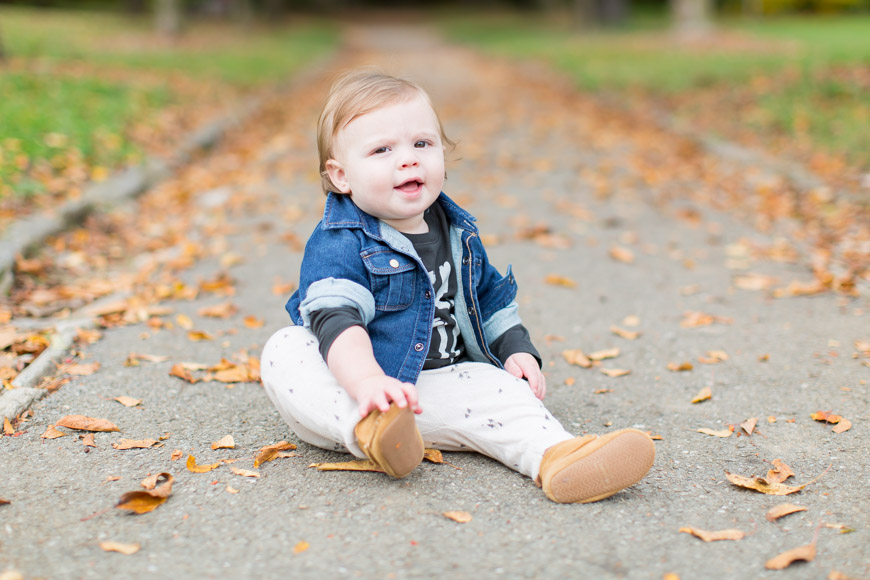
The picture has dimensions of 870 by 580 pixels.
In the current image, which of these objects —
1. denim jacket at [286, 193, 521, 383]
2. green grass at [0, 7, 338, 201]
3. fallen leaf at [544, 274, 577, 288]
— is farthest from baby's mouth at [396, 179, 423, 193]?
green grass at [0, 7, 338, 201]

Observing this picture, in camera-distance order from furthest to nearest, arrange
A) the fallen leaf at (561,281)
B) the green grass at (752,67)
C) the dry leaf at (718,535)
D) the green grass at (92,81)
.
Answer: the green grass at (752,67) < the green grass at (92,81) < the fallen leaf at (561,281) < the dry leaf at (718,535)

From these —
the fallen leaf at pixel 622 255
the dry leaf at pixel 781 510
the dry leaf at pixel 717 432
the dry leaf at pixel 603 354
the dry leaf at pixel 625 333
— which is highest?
the dry leaf at pixel 781 510

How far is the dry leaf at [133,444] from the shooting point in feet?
8.21

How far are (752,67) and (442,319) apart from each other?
34.8 feet

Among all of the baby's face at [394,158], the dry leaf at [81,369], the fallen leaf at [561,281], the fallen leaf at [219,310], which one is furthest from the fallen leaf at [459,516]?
the fallen leaf at [561,281]

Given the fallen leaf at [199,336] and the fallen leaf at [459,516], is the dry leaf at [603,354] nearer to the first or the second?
the fallen leaf at [459,516]

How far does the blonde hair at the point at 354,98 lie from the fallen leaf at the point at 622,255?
2384 mm

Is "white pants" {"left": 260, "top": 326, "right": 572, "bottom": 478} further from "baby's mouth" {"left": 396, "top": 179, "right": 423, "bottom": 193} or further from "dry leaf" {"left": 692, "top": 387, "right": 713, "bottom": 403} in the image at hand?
"dry leaf" {"left": 692, "top": 387, "right": 713, "bottom": 403}

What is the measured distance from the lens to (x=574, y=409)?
290 centimetres

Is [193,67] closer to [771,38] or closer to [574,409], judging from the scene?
[574,409]

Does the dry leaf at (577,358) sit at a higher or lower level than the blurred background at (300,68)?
lower

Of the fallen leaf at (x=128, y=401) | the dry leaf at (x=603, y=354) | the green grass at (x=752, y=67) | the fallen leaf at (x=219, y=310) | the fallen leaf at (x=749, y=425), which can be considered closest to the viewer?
the fallen leaf at (x=749, y=425)

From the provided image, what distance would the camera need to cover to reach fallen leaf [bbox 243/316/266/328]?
364 cm

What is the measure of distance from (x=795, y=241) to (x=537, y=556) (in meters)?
3.50
